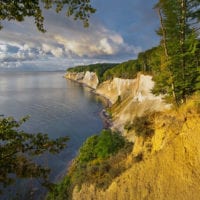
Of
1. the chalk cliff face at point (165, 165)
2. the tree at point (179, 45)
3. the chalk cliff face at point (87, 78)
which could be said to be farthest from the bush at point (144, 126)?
the chalk cliff face at point (87, 78)

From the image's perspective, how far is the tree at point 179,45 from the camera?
57.5ft

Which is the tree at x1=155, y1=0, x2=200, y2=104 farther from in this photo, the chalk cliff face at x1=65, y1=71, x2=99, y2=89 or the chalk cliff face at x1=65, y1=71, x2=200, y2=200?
the chalk cliff face at x1=65, y1=71, x2=99, y2=89

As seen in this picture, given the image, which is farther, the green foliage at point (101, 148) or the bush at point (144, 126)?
the green foliage at point (101, 148)

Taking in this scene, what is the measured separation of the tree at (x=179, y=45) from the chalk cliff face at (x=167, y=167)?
643 centimetres

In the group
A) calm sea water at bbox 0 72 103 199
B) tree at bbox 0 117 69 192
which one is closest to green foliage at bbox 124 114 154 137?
tree at bbox 0 117 69 192

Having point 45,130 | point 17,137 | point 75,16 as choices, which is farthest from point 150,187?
point 45,130

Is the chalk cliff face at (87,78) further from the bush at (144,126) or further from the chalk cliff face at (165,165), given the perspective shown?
the chalk cliff face at (165,165)

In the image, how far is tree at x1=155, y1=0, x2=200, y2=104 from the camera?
17.5 m

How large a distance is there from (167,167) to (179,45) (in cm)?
1178

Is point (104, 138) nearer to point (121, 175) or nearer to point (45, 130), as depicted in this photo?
point (121, 175)

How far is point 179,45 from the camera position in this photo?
18.0 m

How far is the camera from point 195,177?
1007cm

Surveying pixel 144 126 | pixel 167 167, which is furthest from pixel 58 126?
pixel 167 167

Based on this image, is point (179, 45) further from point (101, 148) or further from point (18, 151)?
point (18, 151)
